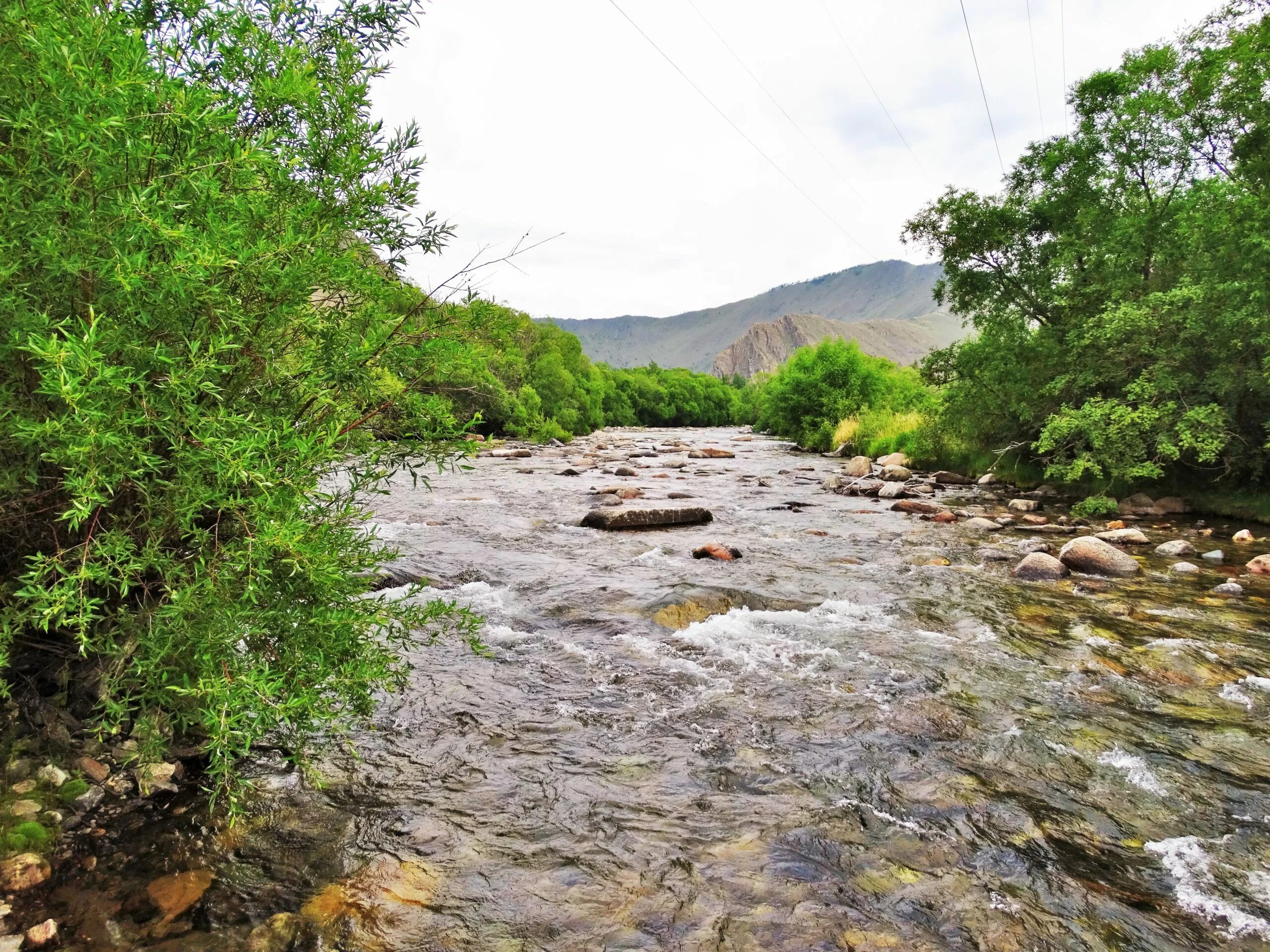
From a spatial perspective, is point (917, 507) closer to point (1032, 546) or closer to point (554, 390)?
point (1032, 546)

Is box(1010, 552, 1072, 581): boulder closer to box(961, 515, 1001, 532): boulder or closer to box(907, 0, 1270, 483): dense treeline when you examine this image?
box(961, 515, 1001, 532): boulder

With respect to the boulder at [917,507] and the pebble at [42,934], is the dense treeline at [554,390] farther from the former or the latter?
the boulder at [917,507]

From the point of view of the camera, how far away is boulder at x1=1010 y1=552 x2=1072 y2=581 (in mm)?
11766

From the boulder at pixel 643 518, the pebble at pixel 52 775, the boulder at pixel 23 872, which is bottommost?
the boulder at pixel 643 518

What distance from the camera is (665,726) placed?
20.6ft

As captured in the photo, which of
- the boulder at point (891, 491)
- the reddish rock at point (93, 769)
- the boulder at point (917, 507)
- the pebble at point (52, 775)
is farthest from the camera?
the boulder at point (891, 491)

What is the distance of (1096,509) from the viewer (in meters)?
17.1

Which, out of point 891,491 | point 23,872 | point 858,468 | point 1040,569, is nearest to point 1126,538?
point 1040,569

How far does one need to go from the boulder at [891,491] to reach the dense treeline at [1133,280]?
3.61 metres

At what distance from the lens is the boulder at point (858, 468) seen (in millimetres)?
28000

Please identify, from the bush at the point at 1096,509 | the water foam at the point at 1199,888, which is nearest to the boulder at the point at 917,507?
the bush at the point at 1096,509

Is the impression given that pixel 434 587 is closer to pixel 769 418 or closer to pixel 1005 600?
pixel 1005 600

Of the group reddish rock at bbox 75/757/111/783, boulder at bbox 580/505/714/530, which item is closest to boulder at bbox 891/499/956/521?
boulder at bbox 580/505/714/530

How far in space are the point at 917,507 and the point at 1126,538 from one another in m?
5.79
